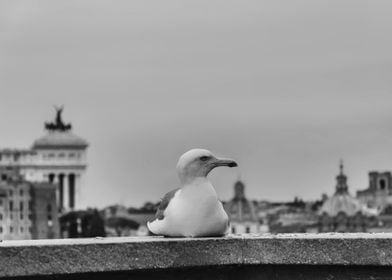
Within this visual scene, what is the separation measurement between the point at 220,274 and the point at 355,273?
1.98 ft

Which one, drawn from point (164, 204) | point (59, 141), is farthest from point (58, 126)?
point (164, 204)

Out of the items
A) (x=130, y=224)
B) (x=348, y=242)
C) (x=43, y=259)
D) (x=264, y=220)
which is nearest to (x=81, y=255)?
(x=43, y=259)

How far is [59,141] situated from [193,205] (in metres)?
150

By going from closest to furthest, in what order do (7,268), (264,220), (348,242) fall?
1. (7,268)
2. (348,242)
3. (264,220)

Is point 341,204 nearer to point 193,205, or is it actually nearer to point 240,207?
point 240,207

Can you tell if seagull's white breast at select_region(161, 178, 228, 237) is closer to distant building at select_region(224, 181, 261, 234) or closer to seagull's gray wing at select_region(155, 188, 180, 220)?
seagull's gray wing at select_region(155, 188, 180, 220)

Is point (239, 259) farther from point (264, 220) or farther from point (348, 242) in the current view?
point (264, 220)

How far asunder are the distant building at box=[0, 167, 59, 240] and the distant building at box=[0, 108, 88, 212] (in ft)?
87.4

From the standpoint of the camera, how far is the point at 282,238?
23.8 ft

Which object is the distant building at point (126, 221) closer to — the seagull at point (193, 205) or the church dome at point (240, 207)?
the church dome at point (240, 207)

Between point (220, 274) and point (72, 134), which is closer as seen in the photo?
point (220, 274)

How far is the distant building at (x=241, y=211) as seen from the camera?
15338cm

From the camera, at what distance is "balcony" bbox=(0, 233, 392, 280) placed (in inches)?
272

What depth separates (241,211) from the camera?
16838 cm
